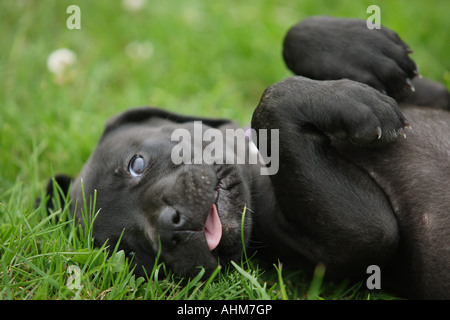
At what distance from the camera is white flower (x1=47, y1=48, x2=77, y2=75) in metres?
4.94

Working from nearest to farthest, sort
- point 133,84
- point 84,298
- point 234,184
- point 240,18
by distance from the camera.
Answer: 1. point 84,298
2. point 234,184
3. point 133,84
4. point 240,18

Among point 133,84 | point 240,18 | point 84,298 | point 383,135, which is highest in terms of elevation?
point 240,18

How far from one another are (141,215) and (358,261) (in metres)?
1.18

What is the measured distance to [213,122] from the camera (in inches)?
145

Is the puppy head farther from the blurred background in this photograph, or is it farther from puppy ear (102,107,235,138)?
the blurred background

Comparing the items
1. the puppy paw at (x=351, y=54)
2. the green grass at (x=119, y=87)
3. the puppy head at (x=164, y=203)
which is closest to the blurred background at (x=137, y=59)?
the green grass at (x=119, y=87)

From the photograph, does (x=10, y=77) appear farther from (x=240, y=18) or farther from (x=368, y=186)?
(x=368, y=186)

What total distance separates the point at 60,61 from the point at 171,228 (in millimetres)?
3099

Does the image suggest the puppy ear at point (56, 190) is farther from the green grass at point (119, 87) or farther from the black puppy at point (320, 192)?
the black puppy at point (320, 192)

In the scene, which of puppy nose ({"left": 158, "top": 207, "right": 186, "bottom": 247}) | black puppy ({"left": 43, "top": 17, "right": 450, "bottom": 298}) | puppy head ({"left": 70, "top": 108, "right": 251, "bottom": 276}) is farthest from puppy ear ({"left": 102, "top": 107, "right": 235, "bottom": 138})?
puppy nose ({"left": 158, "top": 207, "right": 186, "bottom": 247})

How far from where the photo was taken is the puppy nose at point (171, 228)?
2.47 m

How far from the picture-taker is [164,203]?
8.55 ft

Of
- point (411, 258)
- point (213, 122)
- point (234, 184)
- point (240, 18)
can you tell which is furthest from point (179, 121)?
point (240, 18)

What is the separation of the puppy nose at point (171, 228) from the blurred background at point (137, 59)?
1850 mm
